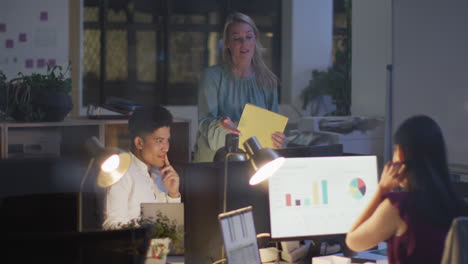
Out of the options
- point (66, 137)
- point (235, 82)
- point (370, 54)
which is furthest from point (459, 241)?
point (370, 54)

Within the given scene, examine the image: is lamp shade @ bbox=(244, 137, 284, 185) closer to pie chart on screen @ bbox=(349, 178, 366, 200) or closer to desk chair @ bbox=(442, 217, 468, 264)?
desk chair @ bbox=(442, 217, 468, 264)

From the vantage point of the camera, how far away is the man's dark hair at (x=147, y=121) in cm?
265

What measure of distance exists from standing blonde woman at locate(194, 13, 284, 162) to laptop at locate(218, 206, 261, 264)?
1067mm

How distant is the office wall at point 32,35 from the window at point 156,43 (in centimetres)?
183

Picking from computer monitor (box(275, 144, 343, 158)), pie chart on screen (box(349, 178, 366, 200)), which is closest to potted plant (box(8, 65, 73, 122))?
computer monitor (box(275, 144, 343, 158))

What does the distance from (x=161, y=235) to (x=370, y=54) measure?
14.9 feet

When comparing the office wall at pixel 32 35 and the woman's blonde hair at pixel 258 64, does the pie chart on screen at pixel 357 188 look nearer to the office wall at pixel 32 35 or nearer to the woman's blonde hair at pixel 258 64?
the woman's blonde hair at pixel 258 64

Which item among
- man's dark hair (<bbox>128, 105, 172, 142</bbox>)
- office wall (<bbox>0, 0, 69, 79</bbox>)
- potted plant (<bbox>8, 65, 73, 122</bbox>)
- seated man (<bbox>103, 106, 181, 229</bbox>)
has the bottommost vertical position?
seated man (<bbox>103, 106, 181, 229</bbox>)

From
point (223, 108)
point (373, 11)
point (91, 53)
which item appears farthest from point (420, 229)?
point (91, 53)

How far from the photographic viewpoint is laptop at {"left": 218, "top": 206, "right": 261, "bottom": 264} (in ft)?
6.77

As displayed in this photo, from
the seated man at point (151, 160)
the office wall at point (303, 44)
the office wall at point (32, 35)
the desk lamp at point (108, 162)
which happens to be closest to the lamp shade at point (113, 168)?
the desk lamp at point (108, 162)

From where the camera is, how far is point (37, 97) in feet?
12.9

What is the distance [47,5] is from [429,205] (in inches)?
213

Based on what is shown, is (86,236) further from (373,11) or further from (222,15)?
(222,15)
